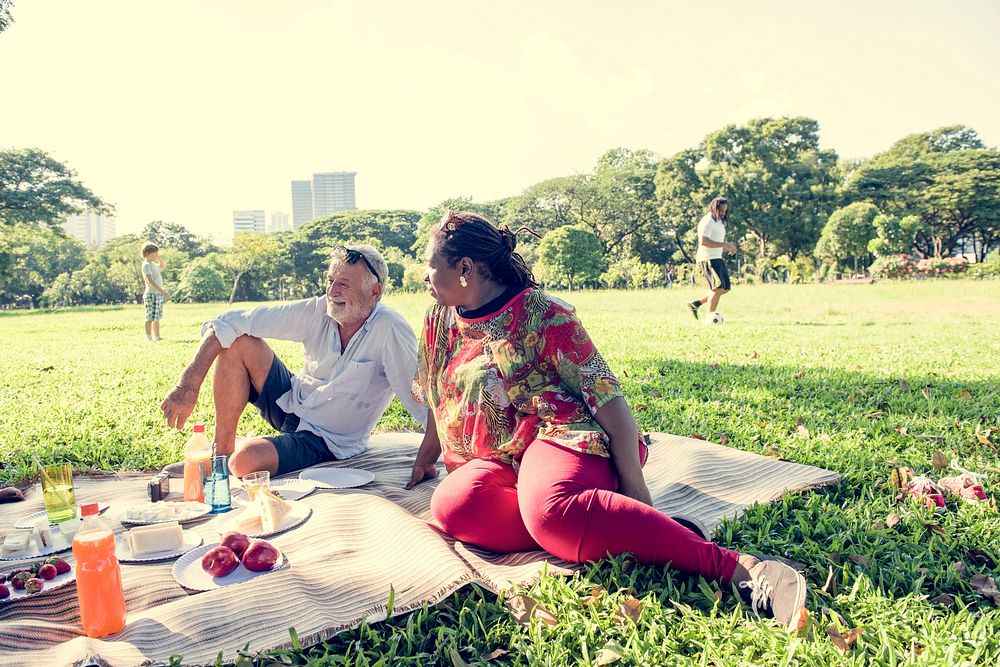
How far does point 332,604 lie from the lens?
7.51ft

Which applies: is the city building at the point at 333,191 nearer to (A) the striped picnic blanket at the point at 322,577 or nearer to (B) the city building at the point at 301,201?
(B) the city building at the point at 301,201

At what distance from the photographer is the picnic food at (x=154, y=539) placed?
2633 mm

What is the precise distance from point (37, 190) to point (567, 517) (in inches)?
1229

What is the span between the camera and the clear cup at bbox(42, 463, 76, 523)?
285 centimetres

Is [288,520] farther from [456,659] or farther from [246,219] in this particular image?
[246,219]

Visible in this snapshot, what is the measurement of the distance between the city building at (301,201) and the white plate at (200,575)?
7400 inches

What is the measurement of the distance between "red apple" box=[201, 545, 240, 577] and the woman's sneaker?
1.72 m

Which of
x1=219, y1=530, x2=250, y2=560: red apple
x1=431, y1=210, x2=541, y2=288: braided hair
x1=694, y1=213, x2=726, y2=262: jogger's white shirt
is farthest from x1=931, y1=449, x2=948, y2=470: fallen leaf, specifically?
x1=694, y1=213, x2=726, y2=262: jogger's white shirt

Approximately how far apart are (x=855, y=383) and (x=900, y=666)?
437cm

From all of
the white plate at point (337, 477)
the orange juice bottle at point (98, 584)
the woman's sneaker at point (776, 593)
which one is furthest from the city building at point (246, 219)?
the woman's sneaker at point (776, 593)

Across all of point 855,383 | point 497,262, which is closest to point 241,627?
point 497,262

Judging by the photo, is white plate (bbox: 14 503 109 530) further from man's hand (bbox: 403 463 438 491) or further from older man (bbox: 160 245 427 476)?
man's hand (bbox: 403 463 438 491)

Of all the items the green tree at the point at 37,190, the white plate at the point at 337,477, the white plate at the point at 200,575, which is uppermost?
the green tree at the point at 37,190

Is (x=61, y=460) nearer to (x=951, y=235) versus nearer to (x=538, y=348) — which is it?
(x=538, y=348)
